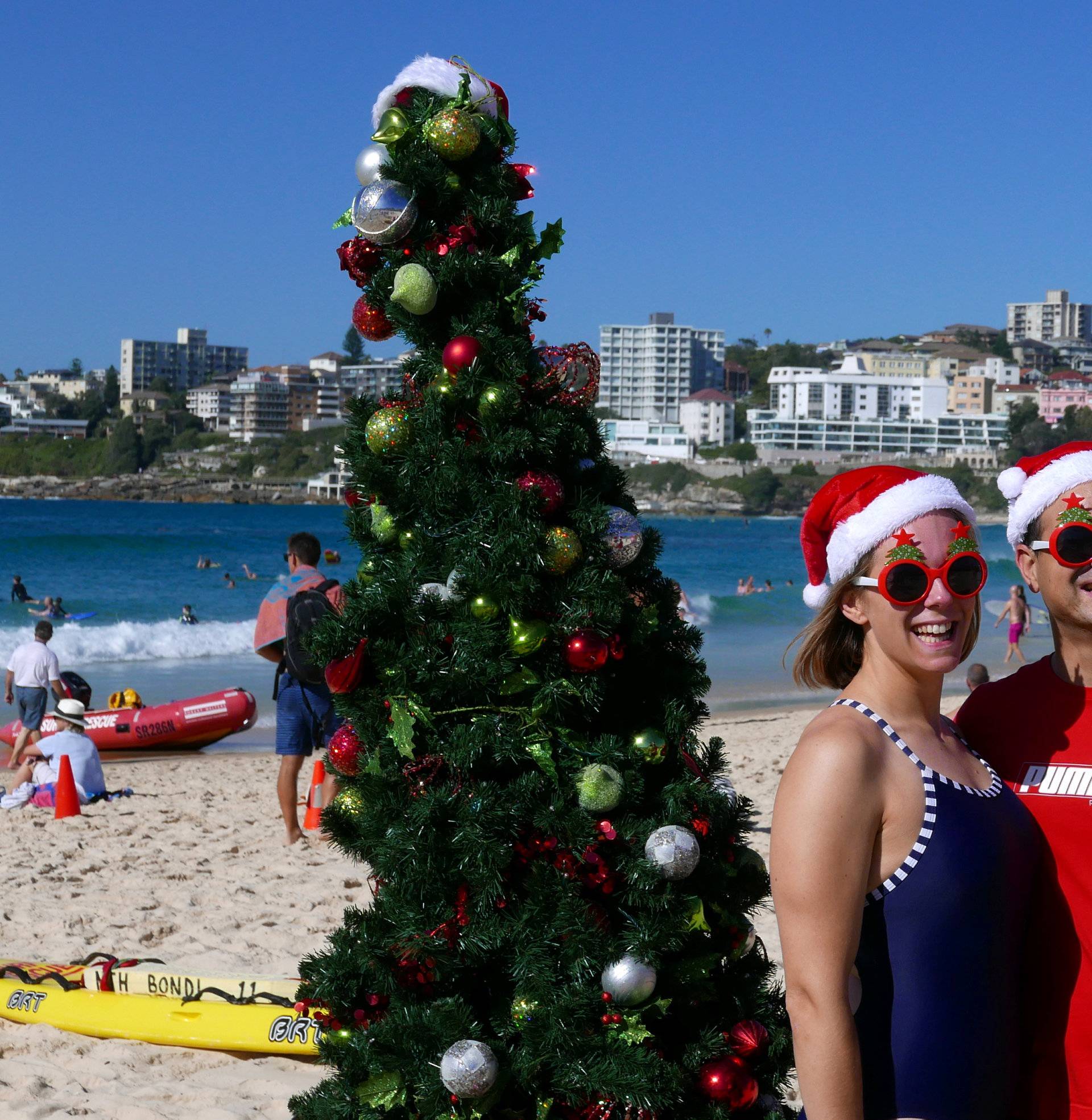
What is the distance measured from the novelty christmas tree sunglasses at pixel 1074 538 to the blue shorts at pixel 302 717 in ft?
17.0

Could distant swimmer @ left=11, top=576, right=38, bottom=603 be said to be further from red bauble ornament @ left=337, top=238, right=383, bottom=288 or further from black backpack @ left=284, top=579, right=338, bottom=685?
red bauble ornament @ left=337, top=238, right=383, bottom=288

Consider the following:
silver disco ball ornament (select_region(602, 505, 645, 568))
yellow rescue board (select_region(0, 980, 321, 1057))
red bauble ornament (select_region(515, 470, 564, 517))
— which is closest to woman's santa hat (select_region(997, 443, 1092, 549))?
silver disco ball ornament (select_region(602, 505, 645, 568))

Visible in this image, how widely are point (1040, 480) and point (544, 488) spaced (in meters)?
1.03

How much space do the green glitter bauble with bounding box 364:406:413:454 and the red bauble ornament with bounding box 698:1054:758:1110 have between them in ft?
4.94

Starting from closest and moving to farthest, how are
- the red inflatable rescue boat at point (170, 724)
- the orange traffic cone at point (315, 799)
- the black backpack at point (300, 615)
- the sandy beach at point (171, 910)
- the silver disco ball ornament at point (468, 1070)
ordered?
the silver disco ball ornament at point (468, 1070)
the sandy beach at point (171, 910)
the black backpack at point (300, 615)
the orange traffic cone at point (315, 799)
the red inflatable rescue boat at point (170, 724)

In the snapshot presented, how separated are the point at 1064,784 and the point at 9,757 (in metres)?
12.7

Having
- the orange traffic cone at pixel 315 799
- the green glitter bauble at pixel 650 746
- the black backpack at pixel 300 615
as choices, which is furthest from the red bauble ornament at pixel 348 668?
the orange traffic cone at pixel 315 799

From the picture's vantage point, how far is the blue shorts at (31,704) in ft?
36.5

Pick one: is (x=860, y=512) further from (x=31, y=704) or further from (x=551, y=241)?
(x=31, y=704)

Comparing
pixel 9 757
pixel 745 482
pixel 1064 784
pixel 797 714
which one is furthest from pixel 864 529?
pixel 745 482

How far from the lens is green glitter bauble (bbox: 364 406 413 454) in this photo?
2844 mm

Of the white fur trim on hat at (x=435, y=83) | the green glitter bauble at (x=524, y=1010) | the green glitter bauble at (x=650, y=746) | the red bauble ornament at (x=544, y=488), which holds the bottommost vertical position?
the green glitter bauble at (x=524, y=1010)

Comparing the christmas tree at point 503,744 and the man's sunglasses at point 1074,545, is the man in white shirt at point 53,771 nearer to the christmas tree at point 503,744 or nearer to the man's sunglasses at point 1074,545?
the christmas tree at point 503,744

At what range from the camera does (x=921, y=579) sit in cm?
190
